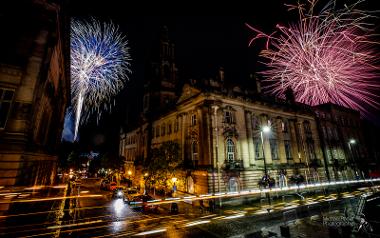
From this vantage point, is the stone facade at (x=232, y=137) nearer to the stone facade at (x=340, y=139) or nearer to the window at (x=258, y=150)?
the window at (x=258, y=150)

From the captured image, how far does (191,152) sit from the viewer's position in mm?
26047

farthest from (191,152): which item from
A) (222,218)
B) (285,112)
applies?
(285,112)

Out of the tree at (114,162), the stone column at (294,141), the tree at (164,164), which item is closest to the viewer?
the tree at (164,164)

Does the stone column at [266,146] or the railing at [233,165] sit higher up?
the stone column at [266,146]

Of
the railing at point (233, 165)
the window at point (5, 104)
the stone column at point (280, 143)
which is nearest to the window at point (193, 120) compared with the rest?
the railing at point (233, 165)

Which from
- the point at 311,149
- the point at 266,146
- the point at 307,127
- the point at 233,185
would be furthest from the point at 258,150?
the point at 307,127

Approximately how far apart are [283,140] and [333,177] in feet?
47.9

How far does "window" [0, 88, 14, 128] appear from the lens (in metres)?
10.7

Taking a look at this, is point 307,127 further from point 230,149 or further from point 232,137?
point 230,149

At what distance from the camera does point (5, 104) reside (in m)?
11.0

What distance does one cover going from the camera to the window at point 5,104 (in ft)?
35.3

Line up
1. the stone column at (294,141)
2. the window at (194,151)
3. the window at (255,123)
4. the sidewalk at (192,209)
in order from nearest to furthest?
1. the sidewalk at (192,209)
2. the window at (194,151)
3. the window at (255,123)
4. the stone column at (294,141)

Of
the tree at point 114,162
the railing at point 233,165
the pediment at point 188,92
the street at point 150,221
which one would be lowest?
the street at point 150,221

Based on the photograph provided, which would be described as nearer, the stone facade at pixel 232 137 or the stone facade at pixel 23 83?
the stone facade at pixel 23 83
